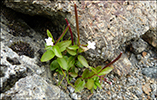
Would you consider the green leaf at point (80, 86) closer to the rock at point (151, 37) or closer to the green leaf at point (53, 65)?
the green leaf at point (53, 65)

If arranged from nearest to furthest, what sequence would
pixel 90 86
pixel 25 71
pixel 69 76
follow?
pixel 25 71
pixel 90 86
pixel 69 76

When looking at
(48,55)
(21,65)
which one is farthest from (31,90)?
(48,55)

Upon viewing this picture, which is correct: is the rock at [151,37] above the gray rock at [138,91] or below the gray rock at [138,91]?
above

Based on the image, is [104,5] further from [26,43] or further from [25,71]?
[25,71]

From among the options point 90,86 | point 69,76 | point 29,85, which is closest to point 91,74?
point 90,86

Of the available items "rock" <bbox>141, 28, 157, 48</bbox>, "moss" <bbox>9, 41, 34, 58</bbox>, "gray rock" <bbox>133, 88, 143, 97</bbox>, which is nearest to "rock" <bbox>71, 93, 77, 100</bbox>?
"moss" <bbox>9, 41, 34, 58</bbox>

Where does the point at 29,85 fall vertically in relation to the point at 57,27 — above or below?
below

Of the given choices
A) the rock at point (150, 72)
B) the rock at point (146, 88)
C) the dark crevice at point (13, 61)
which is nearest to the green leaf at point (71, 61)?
the dark crevice at point (13, 61)

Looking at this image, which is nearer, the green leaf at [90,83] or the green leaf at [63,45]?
the green leaf at [63,45]
